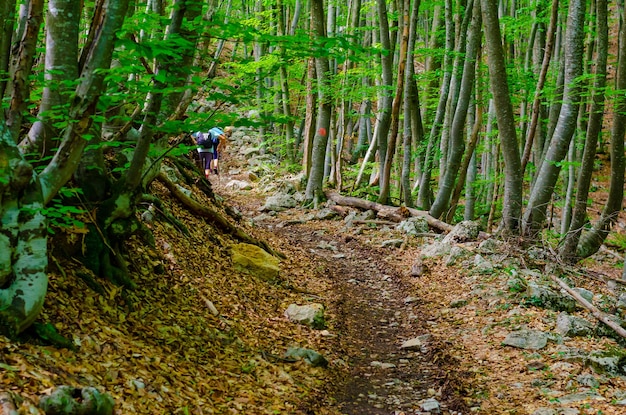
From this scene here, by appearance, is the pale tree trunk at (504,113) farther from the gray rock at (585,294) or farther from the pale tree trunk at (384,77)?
the pale tree trunk at (384,77)

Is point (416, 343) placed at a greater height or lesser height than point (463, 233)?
lesser

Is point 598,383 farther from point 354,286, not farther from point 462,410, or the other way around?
point 354,286

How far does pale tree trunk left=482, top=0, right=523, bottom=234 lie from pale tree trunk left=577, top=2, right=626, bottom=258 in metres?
1.69

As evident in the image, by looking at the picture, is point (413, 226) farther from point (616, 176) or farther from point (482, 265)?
point (616, 176)

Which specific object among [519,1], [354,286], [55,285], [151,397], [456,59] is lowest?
[354,286]

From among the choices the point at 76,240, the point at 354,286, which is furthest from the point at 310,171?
the point at 76,240

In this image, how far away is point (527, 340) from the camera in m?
5.84

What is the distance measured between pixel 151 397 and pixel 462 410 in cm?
280

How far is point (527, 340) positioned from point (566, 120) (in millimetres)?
4130

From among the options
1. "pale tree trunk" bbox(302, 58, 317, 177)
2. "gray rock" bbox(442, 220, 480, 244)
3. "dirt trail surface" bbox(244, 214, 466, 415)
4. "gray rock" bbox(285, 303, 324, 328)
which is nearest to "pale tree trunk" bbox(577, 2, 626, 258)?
"gray rock" bbox(442, 220, 480, 244)

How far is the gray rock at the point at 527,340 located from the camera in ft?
18.8

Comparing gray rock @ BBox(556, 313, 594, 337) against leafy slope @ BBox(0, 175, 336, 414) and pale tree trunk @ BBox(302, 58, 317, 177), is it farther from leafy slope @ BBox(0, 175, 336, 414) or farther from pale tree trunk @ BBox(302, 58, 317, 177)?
pale tree trunk @ BBox(302, 58, 317, 177)

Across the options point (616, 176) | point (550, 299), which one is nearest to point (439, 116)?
point (616, 176)

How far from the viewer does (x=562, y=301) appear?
6672 mm
